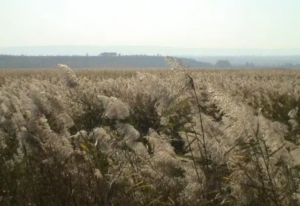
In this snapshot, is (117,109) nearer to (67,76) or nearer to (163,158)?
(67,76)

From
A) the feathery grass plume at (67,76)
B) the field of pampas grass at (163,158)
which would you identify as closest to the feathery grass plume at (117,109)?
the field of pampas grass at (163,158)

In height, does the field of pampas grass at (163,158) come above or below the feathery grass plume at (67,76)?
below

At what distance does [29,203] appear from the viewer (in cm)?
344

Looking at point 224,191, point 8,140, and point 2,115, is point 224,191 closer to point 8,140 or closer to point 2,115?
point 2,115

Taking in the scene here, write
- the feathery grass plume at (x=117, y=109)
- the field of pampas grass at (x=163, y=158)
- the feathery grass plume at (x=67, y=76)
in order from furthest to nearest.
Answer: the feathery grass plume at (x=67, y=76) → the feathery grass plume at (x=117, y=109) → the field of pampas grass at (x=163, y=158)

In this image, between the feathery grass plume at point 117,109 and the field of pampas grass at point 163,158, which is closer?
the field of pampas grass at point 163,158

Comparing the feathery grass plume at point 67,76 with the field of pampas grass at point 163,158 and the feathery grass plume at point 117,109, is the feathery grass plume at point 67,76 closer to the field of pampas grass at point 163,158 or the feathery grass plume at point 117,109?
the field of pampas grass at point 163,158

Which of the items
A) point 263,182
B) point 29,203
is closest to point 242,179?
point 263,182

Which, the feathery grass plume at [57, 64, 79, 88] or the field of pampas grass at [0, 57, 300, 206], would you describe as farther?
the feathery grass plume at [57, 64, 79, 88]

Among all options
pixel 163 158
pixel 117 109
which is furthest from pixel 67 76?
pixel 163 158

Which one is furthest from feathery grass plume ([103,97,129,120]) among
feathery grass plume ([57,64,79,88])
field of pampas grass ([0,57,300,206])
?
feathery grass plume ([57,64,79,88])

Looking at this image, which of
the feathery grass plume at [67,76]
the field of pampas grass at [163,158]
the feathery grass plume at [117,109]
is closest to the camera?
the field of pampas grass at [163,158]

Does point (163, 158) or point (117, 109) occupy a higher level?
point (117, 109)

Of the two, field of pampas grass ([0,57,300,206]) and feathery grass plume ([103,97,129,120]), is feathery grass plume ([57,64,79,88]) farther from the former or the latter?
feathery grass plume ([103,97,129,120])
